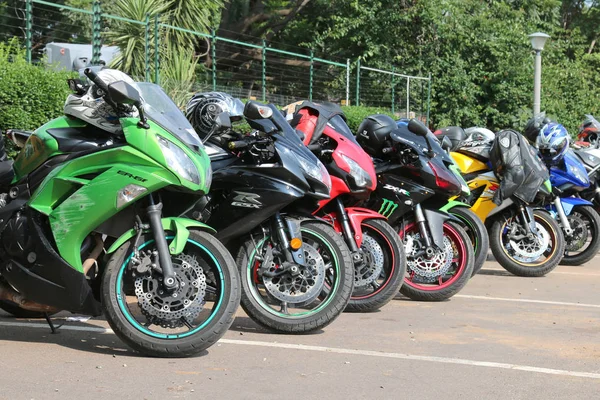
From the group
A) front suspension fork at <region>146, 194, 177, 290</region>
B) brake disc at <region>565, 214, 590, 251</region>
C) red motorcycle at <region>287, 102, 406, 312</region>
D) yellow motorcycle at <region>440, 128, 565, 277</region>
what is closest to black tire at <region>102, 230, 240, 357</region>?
front suspension fork at <region>146, 194, 177, 290</region>

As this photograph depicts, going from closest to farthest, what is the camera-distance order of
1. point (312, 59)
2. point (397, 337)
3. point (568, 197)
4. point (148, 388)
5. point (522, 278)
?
point (148, 388) < point (397, 337) < point (522, 278) < point (568, 197) < point (312, 59)

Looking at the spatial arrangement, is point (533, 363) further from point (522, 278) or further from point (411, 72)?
point (411, 72)

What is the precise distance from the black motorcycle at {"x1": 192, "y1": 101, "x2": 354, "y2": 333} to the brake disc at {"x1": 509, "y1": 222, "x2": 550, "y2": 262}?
3.94 metres

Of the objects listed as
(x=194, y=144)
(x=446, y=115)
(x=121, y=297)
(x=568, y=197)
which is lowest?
(x=446, y=115)

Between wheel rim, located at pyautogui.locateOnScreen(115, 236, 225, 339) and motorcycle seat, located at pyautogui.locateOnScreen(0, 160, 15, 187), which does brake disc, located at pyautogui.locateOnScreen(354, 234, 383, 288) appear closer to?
wheel rim, located at pyautogui.locateOnScreen(115, 236, 225, 339)

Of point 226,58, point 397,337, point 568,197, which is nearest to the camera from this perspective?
point 397,337

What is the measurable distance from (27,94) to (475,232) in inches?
180

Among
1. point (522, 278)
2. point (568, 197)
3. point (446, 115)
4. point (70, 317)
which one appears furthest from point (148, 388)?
point (446, 115)

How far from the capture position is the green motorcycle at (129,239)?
5.04m

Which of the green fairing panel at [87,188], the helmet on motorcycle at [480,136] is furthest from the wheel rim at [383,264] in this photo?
the helmet on motorcycle at [480,136]

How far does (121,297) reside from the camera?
5.05 metres

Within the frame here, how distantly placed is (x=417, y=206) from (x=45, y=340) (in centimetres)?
326

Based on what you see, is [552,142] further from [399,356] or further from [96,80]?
[96,80]

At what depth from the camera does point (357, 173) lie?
6.87m
